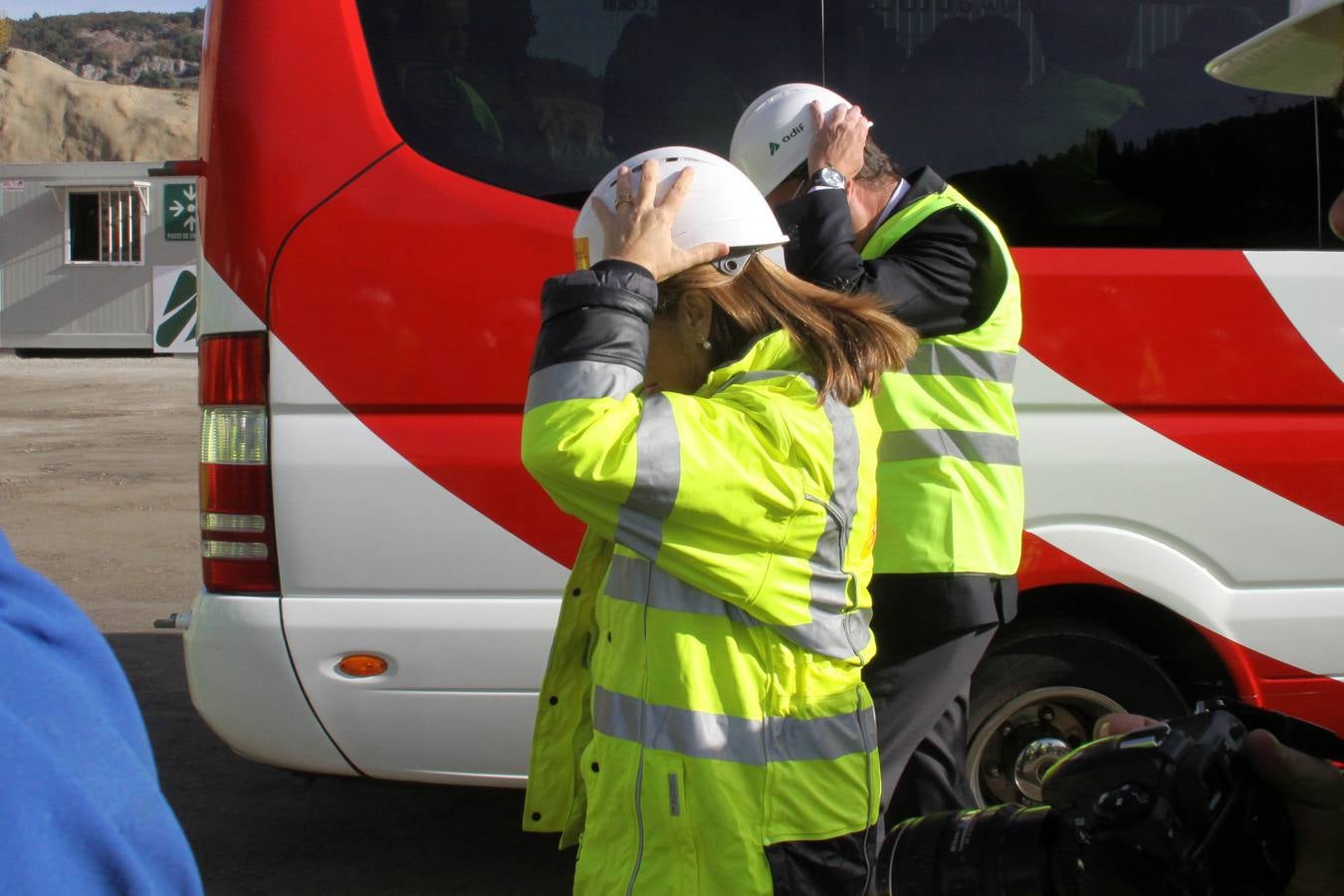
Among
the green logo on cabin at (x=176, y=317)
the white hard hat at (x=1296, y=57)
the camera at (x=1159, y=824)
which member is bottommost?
the green logo on cabin at (x=176, y=317)

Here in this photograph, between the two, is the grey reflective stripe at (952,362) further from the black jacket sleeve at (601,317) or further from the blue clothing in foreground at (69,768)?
the blue clothing in foreground at (69,768)

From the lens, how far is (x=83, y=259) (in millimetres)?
22203

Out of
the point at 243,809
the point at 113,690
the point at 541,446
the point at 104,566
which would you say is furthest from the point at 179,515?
the point at 113,690

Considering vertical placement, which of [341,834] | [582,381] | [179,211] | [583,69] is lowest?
[341,834]

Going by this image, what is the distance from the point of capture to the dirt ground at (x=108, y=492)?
706 centimetres

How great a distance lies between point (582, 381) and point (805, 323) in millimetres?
346

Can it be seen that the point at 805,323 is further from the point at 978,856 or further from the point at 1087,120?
the point at 1087,120

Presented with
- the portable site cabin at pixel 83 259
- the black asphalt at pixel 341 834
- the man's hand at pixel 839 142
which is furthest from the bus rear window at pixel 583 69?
the portable site cabin at pixel 83 259

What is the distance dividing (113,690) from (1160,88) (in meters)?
2.83

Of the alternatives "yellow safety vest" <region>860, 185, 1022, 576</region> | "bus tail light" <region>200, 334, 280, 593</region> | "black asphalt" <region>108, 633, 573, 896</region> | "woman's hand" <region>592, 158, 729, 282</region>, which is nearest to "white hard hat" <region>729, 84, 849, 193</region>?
"yellow safety vest" <region>860, 185, 1022, 576</region>

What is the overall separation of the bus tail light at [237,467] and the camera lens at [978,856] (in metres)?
1.78

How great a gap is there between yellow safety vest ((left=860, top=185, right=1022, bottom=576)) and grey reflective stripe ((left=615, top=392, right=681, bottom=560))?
0.86 meters

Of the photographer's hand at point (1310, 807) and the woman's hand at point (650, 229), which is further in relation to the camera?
the woman's hand at point (650, 229)

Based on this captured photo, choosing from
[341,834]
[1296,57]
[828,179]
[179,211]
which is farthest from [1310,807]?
[179,211]
